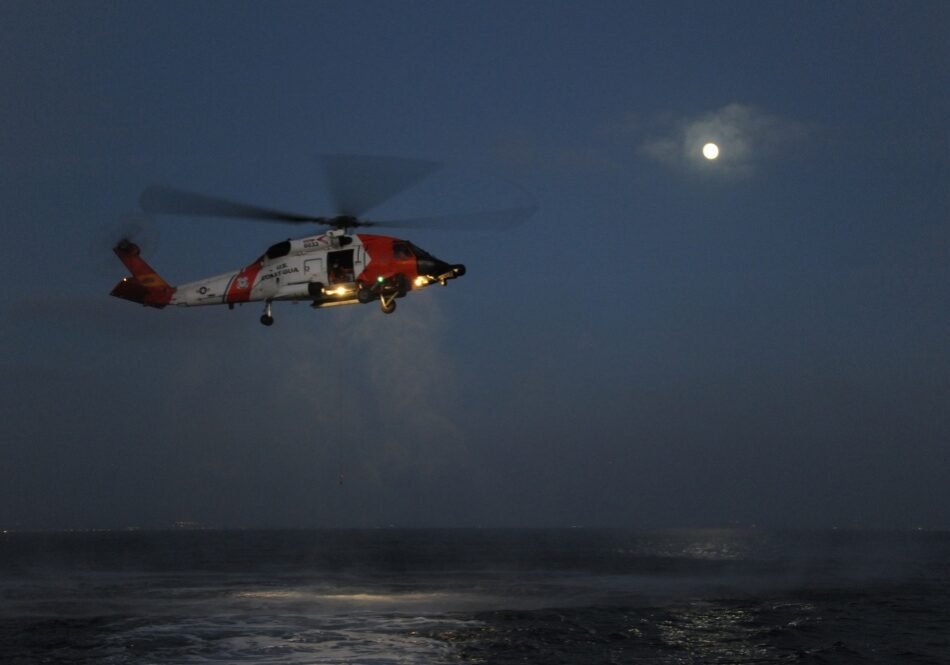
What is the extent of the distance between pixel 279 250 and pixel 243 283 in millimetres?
2487

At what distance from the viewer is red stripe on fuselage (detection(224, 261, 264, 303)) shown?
3800 centimetres

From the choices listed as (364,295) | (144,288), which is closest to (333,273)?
(364,295)

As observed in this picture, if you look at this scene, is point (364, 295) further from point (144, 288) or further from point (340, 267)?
point (144, 288)

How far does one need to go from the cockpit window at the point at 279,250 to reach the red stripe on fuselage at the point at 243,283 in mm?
816

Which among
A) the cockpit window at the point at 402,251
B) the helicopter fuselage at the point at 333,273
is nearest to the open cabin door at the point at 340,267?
the helicopter fuselage at the point at 333,273

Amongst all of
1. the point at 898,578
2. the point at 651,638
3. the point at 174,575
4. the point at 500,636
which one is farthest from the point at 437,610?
the point at 898,578

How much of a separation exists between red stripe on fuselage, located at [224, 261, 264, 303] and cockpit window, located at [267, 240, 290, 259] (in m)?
0.82

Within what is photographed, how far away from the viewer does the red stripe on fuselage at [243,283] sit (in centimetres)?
3800

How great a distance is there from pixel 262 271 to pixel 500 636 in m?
31.0

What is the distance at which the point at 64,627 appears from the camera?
62031 mm

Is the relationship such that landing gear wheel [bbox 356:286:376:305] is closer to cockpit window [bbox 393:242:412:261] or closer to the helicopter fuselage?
the helicopter fuselage

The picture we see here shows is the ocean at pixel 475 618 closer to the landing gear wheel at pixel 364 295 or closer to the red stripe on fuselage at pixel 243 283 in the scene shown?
the red stripe on fuselage at pixel 243 283

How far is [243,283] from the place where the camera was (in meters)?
38.3

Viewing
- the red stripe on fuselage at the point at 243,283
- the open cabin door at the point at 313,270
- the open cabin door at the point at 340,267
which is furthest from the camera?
the red stripe on fuselage at the point at 243,283
